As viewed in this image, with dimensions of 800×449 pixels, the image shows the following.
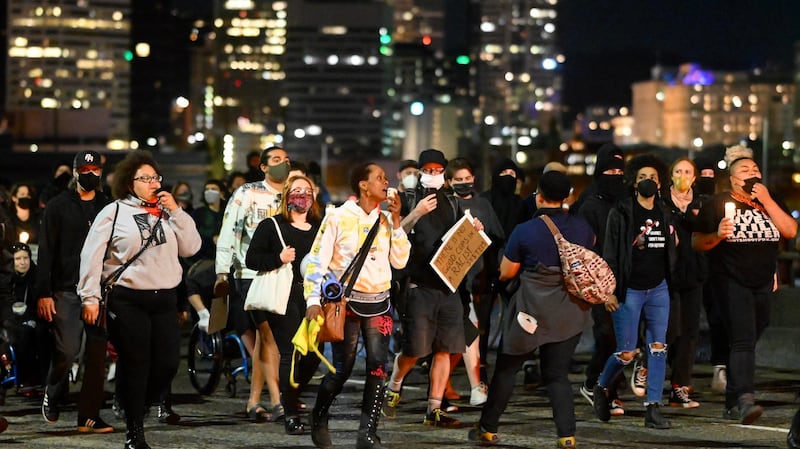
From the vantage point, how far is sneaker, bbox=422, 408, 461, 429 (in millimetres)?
10477

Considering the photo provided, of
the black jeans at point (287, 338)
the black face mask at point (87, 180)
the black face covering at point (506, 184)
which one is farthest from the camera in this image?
the black face covering at point (506, 184)

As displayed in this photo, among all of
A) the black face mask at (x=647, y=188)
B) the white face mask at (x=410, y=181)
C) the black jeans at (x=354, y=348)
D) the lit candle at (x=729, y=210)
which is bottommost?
the black jeans at (x=354, y=348)

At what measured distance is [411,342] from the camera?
1042 cm

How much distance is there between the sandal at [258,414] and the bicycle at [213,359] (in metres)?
1.47

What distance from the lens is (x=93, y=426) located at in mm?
10344

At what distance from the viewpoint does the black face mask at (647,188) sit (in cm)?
1044

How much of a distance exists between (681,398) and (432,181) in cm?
290

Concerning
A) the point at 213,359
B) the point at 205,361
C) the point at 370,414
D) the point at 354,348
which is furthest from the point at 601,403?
the point at 205,361

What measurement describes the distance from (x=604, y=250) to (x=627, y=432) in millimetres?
1278

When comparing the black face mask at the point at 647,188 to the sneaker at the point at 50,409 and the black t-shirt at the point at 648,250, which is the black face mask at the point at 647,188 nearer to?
the black t-shirt at the point at 648,250

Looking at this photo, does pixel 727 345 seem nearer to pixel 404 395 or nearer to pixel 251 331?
pixel 404 395

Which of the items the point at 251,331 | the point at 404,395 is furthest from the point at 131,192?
the point at 404,395

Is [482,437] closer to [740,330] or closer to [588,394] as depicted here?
[588,394]

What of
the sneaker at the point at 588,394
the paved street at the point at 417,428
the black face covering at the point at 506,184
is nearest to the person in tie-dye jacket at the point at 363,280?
the paved street at the point at 417,428
